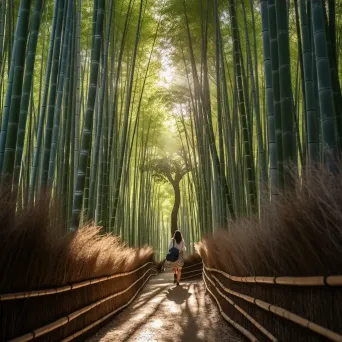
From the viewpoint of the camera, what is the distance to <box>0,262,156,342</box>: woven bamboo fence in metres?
1.65

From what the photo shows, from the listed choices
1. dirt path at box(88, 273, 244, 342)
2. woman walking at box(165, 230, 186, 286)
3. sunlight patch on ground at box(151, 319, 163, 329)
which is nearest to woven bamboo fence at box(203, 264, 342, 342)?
dirt path at box(88, 273, 244, 342)

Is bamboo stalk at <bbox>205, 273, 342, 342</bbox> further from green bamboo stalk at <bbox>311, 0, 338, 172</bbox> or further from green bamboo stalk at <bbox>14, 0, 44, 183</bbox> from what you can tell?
green bamboo stalk at <bbox>14, 0, 44, 183</bbox>

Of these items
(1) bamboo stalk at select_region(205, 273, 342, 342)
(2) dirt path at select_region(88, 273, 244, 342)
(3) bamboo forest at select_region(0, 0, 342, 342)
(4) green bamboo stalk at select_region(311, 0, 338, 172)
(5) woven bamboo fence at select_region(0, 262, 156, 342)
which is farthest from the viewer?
(2) dirt path at select_region(88, 273, 244, 342)

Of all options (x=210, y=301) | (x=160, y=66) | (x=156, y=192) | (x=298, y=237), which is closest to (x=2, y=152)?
(x=298, y=237)

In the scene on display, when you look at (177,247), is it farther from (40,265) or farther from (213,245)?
(40,265)

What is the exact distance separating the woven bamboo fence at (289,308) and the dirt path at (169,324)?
0.91ft

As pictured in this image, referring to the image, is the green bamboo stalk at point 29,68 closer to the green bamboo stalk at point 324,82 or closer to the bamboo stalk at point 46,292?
the bamboo stalk at point 46,292

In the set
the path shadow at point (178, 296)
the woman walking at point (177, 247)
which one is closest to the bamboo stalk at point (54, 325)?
the path shadow at point (178, 296)

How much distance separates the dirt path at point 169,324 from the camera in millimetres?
2871

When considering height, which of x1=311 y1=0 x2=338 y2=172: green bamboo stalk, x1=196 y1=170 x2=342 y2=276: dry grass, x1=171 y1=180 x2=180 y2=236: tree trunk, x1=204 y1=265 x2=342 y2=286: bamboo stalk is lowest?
x1=204 y1=265 x2=342 y2=286: bamboo stalk

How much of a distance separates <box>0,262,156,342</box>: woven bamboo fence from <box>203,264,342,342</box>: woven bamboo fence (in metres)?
1.03

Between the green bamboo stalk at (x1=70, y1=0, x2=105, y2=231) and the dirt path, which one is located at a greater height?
the green bamboo stalk at (x1=70, y1=0, x2=105, y2=231)

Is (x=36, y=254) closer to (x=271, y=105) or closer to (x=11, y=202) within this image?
(x=11, y=202)

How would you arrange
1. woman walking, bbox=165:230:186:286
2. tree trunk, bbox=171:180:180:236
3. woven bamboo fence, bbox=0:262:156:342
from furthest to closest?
tree trunk, bbox=171:180:180:236 < woman walking, bbox=165:230:186:286 < woven bamboo fence, bbox=0:262:156:342
